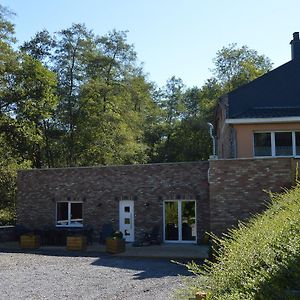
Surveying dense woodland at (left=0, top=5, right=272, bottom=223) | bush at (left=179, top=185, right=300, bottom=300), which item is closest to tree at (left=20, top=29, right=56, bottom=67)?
dense woodland at (left=0, top=5, right=272, bottom=223)

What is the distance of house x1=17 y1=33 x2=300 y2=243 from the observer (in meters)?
18.4

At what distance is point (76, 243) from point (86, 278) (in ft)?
26.2

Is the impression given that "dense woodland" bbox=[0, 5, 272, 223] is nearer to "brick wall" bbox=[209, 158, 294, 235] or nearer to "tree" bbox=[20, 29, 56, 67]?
"tree" bbox=[20, 29, 56, 67]

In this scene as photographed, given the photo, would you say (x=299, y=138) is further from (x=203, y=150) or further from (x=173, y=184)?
(x=203, y=150)

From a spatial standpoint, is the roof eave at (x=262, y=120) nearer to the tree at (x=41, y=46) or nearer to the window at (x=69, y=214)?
the window at (x=69, y=214)

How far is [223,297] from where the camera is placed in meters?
5.52

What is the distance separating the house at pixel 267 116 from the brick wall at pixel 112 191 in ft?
8.24

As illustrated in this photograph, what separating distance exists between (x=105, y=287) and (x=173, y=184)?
11.0 m

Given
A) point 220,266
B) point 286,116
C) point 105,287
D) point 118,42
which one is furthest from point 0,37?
point 220,266

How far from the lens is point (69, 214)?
24750 mm

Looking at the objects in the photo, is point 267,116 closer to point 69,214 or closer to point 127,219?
point 127,219

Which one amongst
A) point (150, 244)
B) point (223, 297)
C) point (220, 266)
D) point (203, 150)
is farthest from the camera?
point (203, 150)

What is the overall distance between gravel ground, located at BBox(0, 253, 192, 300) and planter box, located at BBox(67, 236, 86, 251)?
92.2 inches

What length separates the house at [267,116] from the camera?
20.4 metres
